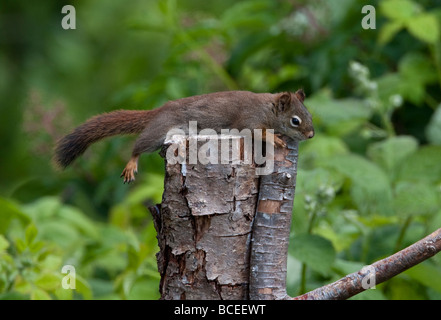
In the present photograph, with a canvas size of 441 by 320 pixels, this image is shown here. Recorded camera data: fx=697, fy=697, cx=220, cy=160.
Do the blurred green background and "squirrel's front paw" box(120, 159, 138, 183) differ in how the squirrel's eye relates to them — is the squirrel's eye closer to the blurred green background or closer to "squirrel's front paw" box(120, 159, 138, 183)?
the blurred green background

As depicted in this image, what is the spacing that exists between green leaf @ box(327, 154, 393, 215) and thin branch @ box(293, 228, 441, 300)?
86cm

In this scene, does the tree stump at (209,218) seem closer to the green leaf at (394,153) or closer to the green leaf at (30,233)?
the green leaf at (30,233)

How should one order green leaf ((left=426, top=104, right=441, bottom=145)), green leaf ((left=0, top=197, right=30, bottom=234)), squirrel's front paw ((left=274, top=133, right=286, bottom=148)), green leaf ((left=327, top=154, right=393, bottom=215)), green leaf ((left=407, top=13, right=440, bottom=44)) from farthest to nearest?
green leaf ((left=407, top=13, right=440, bottom=44)) < green leaf ((left=426, top=104, right=441, bottom=145)) < green leaf ((left=327, top=154, right=393, bottom=215)) < green leaf ((left=0, top=197, right=30, bottom=234)) < squirrel's front paw ((left=274, top=133, right=286, bottom=148))

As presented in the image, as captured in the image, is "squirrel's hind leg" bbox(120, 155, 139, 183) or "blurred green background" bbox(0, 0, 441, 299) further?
"blurred green background" bbox(0, 0, 441, 299)

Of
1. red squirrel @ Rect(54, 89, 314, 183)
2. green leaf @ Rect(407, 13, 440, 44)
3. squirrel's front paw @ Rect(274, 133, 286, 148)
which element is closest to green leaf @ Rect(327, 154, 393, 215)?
red squirrel @ Rect(54, 89, 314, 183)

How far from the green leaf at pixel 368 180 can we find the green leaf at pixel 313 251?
44cm

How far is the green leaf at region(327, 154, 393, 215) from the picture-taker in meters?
2.64

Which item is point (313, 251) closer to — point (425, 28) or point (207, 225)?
point (207, 225)

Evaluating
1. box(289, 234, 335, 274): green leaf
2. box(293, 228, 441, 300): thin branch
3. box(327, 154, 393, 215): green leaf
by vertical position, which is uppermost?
box(327, 154, 393, 215): green leaf

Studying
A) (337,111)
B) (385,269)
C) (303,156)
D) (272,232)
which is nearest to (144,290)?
(272,232)

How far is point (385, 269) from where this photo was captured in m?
1.72

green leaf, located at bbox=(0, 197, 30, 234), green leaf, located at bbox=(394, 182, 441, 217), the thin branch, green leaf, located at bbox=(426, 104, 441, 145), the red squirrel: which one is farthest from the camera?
green leaf, located at bbox=(426, 104, 441, 145)

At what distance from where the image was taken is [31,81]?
251 inches

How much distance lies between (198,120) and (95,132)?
35cm
